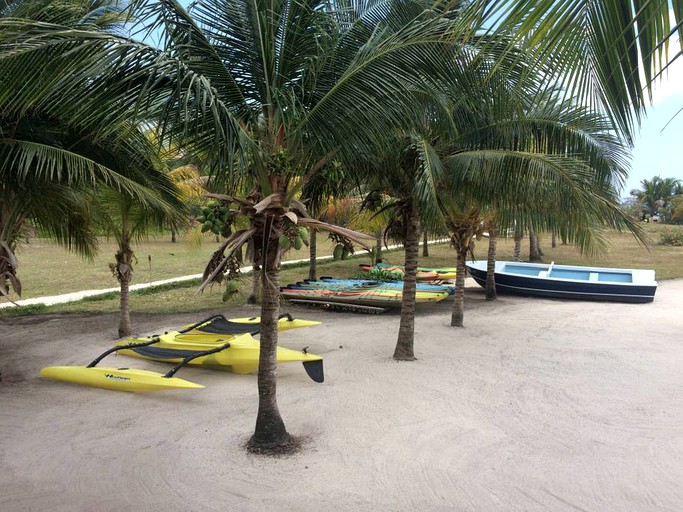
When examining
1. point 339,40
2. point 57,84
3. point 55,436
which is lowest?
point 55,436

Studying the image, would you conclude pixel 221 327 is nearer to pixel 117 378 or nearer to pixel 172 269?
pixel 117 378

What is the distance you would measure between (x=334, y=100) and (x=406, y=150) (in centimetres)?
308

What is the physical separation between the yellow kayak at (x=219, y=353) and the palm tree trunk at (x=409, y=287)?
1.78 meters

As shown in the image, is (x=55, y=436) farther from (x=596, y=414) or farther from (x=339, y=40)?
(x=596, y=414)

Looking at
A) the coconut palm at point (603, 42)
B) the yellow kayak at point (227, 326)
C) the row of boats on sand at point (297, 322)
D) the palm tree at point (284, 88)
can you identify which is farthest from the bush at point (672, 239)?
the coconut palm at point (603, 42)

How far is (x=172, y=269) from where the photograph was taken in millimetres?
25078

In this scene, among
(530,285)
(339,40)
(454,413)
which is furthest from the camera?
(530,285)

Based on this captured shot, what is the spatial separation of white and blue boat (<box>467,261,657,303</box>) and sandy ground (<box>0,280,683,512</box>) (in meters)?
4.72

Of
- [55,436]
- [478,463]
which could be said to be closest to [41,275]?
[55,436]

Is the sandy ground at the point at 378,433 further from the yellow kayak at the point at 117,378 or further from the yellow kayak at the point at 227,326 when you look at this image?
the yellow kayak at the point at 227,326

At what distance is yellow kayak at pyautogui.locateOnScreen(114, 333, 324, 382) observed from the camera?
800 cm

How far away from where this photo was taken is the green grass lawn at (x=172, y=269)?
15805 mm

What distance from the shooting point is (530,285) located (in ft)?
54.1

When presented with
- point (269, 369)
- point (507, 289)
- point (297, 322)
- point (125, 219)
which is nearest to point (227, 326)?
point (297, 322)
